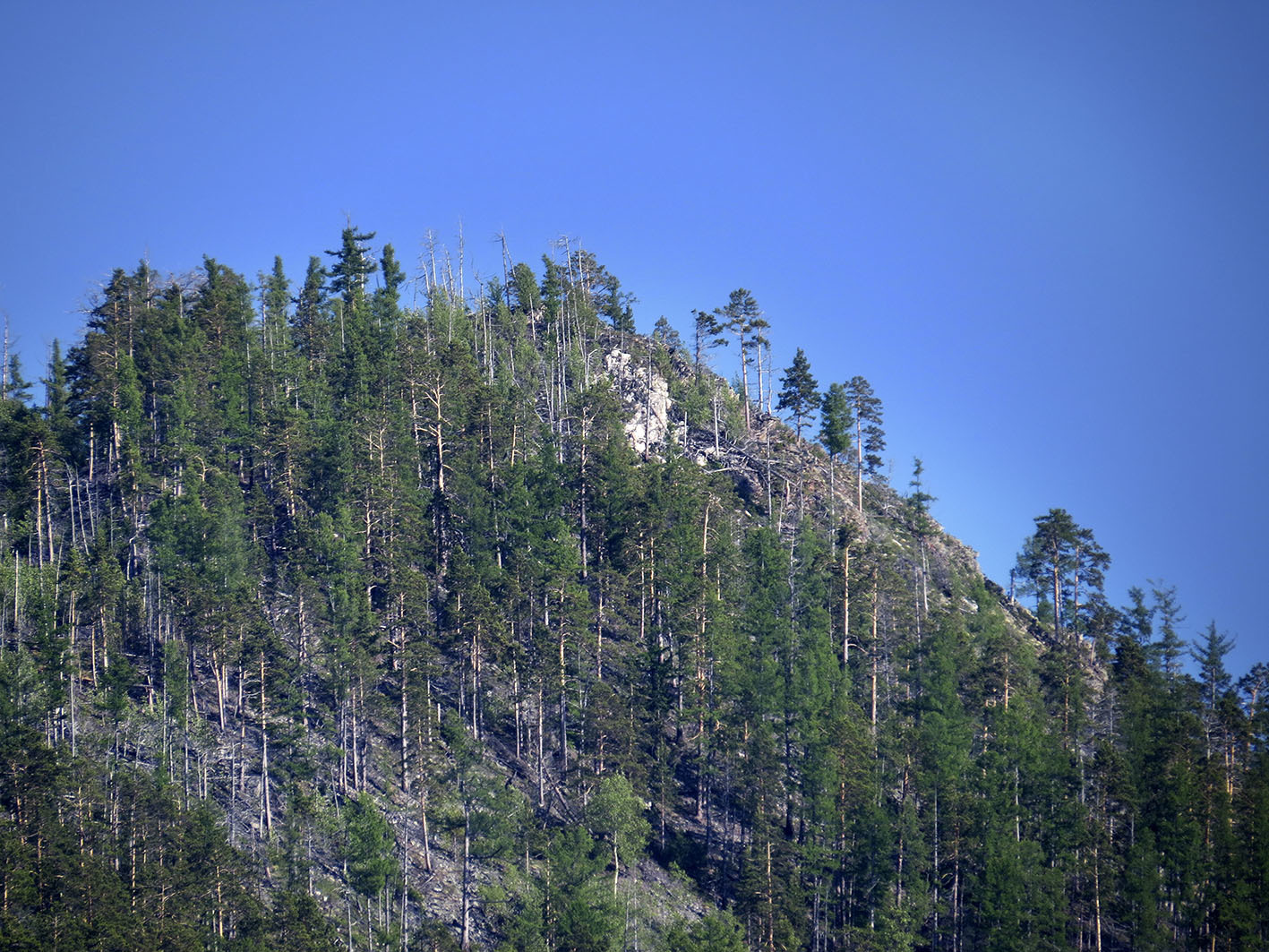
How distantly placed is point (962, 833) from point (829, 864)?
804 cm

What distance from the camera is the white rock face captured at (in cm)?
10838

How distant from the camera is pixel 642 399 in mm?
112375

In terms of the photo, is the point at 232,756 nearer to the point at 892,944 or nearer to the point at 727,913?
the point at 727,913

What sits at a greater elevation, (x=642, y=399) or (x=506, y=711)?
(x=642, y=399)

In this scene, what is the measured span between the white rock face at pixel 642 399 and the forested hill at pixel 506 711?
11.7m

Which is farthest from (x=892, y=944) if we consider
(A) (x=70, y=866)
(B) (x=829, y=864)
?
(A) (x=70, y=866)

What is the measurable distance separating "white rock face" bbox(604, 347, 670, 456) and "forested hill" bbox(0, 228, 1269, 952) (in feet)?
38.4

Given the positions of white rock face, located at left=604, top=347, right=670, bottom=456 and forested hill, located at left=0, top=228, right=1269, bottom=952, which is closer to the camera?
forested hill, located at left=0, top=228, right=1269, bottom=952

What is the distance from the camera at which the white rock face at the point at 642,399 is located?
356 ft

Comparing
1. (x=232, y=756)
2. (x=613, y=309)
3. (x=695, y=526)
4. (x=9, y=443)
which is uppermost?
(x=613, y=309)

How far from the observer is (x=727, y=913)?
202 feet

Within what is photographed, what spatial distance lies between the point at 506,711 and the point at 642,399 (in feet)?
149

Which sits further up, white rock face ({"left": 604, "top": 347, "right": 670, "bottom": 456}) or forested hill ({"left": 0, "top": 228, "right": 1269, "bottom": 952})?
white rock face ({"left": 604, "top": 347, "right": 670, "bottom": 456})

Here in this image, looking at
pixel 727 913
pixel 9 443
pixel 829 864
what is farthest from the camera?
pixel 9 443
